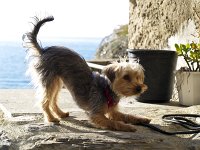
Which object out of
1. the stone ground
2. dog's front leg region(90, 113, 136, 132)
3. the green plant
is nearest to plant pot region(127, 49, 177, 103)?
the green plant

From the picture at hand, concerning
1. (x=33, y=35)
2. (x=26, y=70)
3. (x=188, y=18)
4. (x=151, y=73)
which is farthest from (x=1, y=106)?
(x=188, y=18)

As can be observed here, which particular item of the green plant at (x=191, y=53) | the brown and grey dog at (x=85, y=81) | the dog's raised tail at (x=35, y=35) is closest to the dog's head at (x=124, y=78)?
the brown and grey dog at (x=85, y=81)

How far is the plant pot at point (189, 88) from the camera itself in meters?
5.50

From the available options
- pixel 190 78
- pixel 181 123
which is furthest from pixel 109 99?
pixel 190 78

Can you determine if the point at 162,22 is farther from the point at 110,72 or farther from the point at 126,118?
the point at 110,72

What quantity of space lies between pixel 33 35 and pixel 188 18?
2.81 metres

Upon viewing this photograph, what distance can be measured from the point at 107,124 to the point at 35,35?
1048 millimetres

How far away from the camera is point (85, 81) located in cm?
398

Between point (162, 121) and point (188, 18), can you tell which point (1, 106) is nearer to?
point (162, 121)

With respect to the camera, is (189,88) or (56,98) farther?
(189,88)

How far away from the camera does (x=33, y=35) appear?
416 centimetres

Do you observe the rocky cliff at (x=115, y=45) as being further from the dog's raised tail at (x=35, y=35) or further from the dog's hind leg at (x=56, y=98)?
the dog's raised tail at (x=35, y=35)

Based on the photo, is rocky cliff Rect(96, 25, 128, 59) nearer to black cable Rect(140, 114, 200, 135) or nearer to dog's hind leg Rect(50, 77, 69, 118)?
black cable Rect(140, 114, 200, 135)

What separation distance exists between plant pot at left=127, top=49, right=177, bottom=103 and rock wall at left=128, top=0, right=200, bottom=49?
2.03ft
